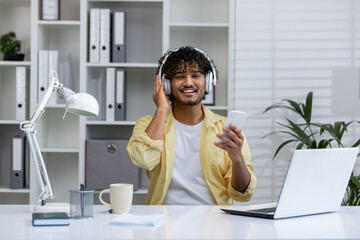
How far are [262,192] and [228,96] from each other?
0.66 metres

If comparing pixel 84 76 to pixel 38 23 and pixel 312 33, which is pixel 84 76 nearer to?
pixel 38 23

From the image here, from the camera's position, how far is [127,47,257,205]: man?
7.32 ft

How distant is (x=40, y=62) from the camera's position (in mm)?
3227

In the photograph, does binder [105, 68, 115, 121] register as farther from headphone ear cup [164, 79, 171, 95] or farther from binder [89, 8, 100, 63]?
headphone ear cup [164, 79, 171, 95]

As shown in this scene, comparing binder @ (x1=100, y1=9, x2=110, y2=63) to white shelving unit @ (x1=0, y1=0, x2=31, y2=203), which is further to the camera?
white shelving unit @ (x1=0, y1=0, x2=31, y2=203)

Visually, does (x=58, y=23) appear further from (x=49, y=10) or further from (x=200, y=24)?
(x=200, y=24)

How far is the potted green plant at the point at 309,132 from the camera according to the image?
2916 millimetres

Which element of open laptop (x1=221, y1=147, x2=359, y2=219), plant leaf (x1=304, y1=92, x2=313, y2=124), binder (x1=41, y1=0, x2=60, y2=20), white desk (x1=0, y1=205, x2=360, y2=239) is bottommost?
white desk (x1=0, y1=205, x2=360, y2=239)

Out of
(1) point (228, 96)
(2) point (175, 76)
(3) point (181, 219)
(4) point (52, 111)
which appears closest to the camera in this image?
(3) point (181, 219)

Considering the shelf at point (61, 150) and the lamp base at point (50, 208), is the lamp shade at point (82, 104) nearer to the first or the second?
the lamp base at point (50, 208)

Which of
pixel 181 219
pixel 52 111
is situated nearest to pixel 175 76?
pixel 181 219

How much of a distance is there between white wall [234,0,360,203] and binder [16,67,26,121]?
135 cm

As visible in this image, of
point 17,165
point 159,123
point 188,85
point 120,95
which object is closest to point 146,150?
point 159,123

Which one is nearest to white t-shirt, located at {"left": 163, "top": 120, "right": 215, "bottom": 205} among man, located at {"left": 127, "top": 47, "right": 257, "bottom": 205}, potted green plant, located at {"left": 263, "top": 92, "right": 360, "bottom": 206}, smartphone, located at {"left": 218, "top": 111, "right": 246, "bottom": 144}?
man, located at {"left": 127, "top": 47, "right": 257, "bottom": 205}
